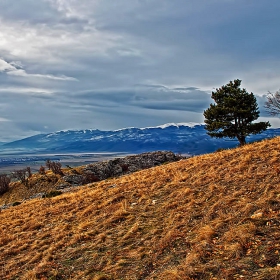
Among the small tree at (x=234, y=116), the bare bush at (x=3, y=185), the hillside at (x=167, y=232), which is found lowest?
the bare bush at (x=3, y=185)

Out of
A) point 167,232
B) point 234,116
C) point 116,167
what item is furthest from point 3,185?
point 167,232

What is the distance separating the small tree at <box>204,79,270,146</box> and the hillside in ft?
64.9

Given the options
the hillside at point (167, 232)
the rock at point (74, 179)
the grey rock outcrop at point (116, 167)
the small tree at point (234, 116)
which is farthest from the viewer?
the grey rock outcrop at point (116, 167)

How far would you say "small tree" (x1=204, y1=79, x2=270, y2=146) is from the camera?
38.6 m

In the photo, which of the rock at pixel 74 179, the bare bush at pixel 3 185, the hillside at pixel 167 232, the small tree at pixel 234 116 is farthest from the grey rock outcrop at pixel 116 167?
the hillside at pixel 167 232

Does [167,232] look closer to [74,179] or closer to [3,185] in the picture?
[74,179]

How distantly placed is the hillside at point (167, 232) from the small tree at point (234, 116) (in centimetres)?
1979

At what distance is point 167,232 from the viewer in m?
11.5

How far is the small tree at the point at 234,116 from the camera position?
3862 cm

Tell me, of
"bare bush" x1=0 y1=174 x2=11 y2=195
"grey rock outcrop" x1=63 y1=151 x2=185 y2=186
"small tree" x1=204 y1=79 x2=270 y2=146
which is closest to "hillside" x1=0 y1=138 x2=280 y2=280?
"small tree" x1=204 y1=79 x2=270 y2=146

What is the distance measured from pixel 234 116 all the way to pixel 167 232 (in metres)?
31.3

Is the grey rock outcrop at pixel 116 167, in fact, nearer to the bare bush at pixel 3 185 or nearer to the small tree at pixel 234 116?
the bare bush at pixel 3 185

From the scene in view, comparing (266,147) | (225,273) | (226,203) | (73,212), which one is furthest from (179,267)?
(266,147)

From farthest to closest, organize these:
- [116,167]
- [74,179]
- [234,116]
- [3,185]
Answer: [116,167], [3,185], [74,179], [234,116]
